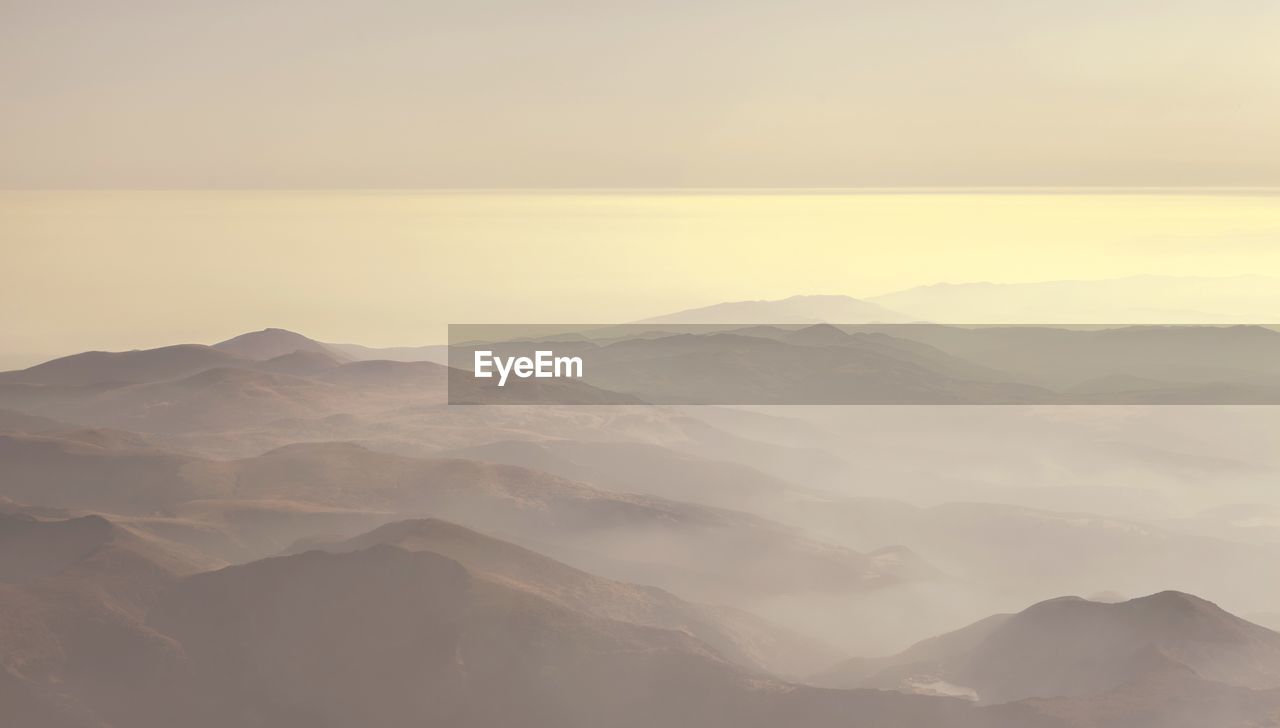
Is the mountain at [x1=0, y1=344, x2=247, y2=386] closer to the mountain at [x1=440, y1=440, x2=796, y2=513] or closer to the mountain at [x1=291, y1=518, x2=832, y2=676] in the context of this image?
the mountain at [x1=440, y1=440, x2=796, y2=513]

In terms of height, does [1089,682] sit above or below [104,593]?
below

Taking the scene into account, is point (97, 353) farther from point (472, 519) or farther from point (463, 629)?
point (463, 629)

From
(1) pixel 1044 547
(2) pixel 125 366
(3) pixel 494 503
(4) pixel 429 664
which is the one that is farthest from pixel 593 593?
(2) pixel 125 366

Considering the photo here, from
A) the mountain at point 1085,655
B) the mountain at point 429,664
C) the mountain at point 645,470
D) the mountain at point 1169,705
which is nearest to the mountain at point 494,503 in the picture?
the mountain at point 645,470

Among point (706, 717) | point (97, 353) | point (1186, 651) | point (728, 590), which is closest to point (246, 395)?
point (97, 353)

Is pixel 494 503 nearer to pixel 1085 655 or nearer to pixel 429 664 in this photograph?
pixel 429 664

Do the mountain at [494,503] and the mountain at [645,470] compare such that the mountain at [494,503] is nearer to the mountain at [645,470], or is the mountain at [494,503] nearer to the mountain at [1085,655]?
the mountain at [645,470]

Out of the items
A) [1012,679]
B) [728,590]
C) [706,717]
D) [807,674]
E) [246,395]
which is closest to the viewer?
[706,717]
